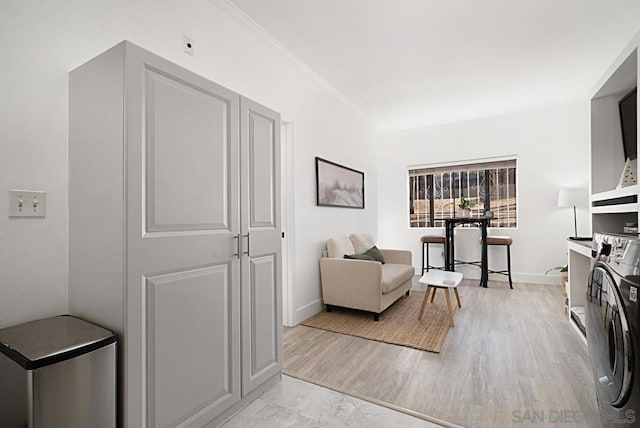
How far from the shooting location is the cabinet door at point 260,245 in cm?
179

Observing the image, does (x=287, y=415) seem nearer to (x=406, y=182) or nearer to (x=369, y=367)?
(x=369, y=367)

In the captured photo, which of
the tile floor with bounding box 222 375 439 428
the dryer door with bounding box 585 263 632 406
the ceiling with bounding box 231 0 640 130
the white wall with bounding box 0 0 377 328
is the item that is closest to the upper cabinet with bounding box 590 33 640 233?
the ceiling with bounding box 231 0 640 130

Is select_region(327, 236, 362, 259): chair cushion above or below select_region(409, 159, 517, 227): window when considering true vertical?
below

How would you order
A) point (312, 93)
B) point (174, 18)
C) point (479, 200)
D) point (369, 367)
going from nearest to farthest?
point (174, 18) < point (369, 367) < point (312, 93) < point (479, 200)

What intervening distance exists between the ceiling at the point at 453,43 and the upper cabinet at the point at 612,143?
0.71 metres

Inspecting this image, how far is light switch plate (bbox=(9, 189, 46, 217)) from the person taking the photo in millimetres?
1330

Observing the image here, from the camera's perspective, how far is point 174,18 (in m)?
2.05

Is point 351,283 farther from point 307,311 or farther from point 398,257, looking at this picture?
point 398,257

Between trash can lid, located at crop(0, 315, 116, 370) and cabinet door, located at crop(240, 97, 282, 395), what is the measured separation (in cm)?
73

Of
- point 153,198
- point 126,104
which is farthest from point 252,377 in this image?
point 126,104

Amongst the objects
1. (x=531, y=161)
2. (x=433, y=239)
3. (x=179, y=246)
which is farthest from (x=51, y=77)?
(x=531, y=161)

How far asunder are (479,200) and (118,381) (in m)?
5.63

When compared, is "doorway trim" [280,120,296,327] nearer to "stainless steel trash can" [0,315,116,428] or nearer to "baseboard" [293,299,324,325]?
"baseboard" [293,299,324,325]

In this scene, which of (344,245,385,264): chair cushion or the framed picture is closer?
(344,245,385,264): chair cushion
